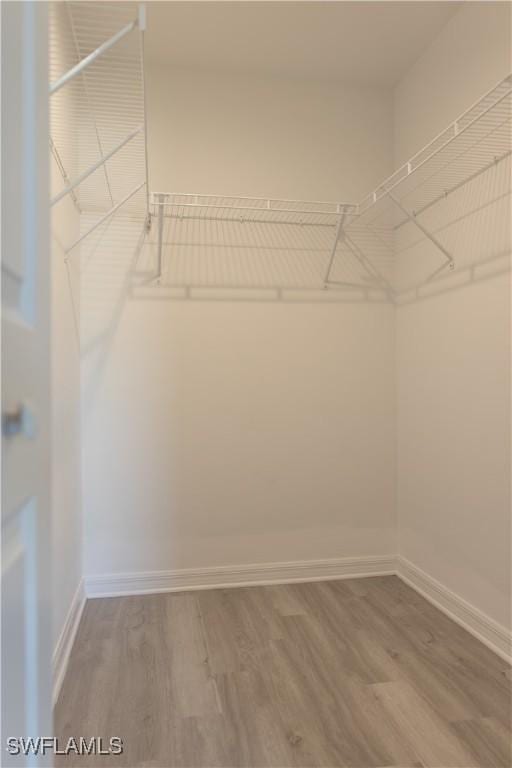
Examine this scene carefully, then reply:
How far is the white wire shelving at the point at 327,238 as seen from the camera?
6.63ft

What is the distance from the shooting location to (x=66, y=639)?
1729 millimetres

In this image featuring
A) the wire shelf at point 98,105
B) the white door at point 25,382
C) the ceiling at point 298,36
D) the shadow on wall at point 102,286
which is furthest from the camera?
the shadow on wall at point 102,286

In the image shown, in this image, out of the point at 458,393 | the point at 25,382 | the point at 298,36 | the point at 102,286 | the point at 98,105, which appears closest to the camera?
the point at 25,382

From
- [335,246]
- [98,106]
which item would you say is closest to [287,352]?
[335,246]

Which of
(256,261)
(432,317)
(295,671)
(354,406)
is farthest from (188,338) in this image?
(295,671)

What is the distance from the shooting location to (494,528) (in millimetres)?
1772

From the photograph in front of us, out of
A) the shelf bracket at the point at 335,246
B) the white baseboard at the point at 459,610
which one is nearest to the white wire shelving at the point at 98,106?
the shelf bracket at the point at 335,246

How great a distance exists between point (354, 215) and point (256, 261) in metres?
0.53

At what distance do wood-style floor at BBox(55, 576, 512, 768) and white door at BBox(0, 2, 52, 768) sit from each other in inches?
32.6

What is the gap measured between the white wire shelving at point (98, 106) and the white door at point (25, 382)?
61 centimetres

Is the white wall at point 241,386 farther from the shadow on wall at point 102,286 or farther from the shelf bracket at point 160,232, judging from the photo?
the shelf bracket at point 160,232

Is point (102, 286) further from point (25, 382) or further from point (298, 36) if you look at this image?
point (25, 382)

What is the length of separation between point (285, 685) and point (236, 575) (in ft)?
2.64

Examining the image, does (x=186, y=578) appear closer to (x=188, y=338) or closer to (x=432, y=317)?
(x=188, y=338)
